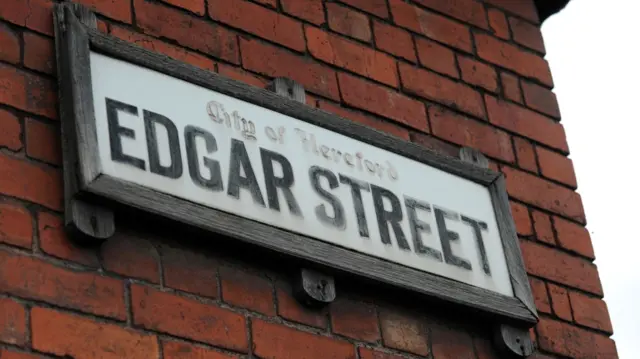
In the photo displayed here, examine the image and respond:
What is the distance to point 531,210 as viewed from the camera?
3.13 meters

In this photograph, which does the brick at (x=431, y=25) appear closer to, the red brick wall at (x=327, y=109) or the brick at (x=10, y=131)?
the red brick wall at (x=327, y=109)

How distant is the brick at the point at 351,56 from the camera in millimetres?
2967

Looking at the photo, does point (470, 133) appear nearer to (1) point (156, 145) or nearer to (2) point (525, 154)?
(2) point (525, 154)

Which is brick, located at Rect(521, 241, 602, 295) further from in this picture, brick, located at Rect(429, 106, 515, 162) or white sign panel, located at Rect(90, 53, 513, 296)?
brick, located at Rect(429, 106, 515, 162)

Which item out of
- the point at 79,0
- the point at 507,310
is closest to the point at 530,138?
the point at 507,310

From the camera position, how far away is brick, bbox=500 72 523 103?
3297mm

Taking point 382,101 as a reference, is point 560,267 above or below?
below

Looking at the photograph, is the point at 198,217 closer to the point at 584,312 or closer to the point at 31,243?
the point at 31,243

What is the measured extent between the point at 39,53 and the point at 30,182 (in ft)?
0.94

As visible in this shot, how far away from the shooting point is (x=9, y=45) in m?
2.45

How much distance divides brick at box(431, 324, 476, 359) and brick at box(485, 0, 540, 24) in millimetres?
1022

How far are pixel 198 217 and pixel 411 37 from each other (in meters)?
0.95

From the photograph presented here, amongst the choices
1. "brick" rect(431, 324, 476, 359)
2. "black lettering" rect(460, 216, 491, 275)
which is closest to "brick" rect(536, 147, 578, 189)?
"black lettering" rect(460, 216, 491, 275)

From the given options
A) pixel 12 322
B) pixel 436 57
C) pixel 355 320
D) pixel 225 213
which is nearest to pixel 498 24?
pixel 436 57
